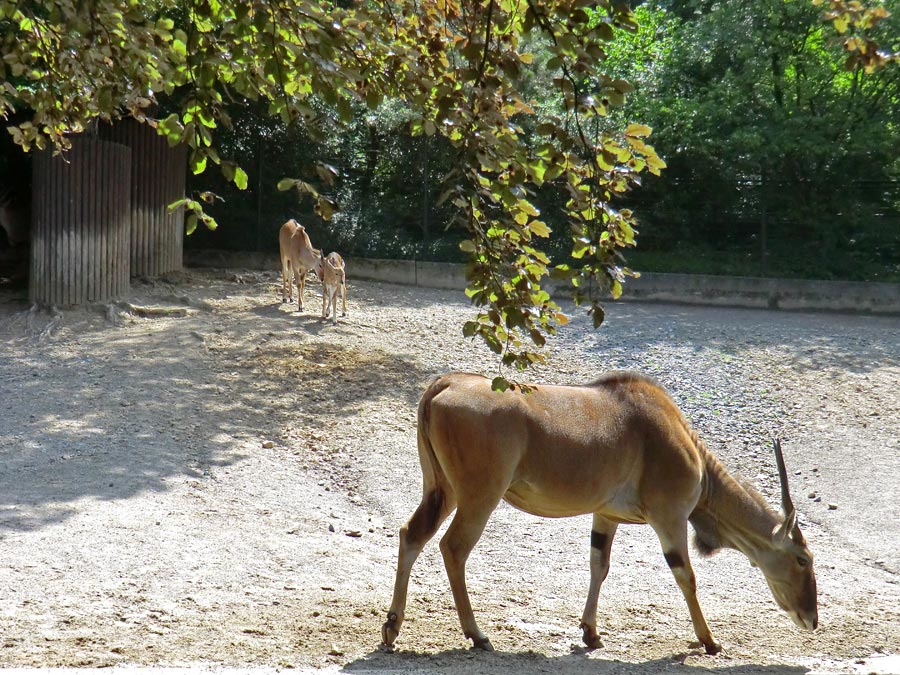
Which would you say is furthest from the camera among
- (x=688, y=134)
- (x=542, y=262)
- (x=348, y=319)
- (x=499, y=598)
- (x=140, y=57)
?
(x=688, y=134)

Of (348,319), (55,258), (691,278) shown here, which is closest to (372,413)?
(348,319)

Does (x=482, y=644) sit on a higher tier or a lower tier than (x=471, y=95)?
lower

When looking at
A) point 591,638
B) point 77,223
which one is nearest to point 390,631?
point 591,638

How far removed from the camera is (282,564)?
7102 mm

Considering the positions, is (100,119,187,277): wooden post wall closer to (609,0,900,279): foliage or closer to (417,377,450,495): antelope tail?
(609,0,900,279): foliage

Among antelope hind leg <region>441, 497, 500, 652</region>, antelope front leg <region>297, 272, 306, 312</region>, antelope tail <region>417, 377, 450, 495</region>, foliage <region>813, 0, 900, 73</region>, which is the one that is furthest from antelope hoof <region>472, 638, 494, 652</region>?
antelope front leg <region>297, 272, 306, 312</region>

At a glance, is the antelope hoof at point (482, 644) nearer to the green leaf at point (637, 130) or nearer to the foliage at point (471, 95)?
the foliage at point (471, 95)

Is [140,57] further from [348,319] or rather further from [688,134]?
[688,134]

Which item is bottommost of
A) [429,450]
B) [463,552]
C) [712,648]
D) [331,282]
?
[712,648]

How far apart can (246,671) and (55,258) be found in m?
8.67

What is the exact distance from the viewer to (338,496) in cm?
883

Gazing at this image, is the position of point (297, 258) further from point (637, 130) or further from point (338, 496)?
point (637, 130)

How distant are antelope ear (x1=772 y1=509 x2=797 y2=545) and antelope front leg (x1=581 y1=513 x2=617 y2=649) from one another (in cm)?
100

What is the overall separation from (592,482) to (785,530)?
1265mm
